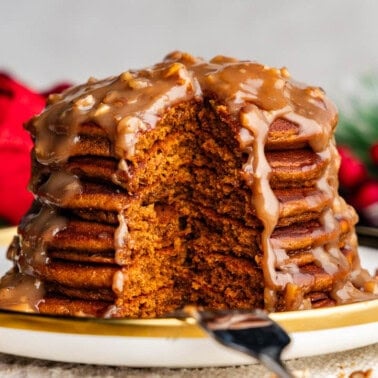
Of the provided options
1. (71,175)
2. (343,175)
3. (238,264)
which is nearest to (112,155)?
(71,175)

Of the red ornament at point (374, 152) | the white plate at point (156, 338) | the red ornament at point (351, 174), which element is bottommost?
the red ornament at point (351, 174)

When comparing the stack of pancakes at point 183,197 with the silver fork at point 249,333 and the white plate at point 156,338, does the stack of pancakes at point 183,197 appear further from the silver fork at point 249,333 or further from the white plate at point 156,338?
the silver fork at point 249,333

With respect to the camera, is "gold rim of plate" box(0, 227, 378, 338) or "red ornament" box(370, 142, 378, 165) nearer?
"gold rim of plate" box(0, 227, 378, 338)

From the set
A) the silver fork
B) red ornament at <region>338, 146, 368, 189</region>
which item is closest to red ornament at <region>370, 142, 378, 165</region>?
red ornament at <region>338, 146, 368, 189</region>

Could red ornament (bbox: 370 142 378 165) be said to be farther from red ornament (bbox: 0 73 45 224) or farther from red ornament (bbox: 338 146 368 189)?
red ornament (bbox: 0 73 45 224)

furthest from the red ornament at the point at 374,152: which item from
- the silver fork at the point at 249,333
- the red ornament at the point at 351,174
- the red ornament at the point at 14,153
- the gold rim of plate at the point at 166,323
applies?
the silver fork at the point at 249,333

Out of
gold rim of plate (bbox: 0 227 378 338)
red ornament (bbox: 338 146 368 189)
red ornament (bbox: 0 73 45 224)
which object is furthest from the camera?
red ornament (bbox: 0 73 45 224)

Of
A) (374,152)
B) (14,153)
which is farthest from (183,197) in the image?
(374,152)
